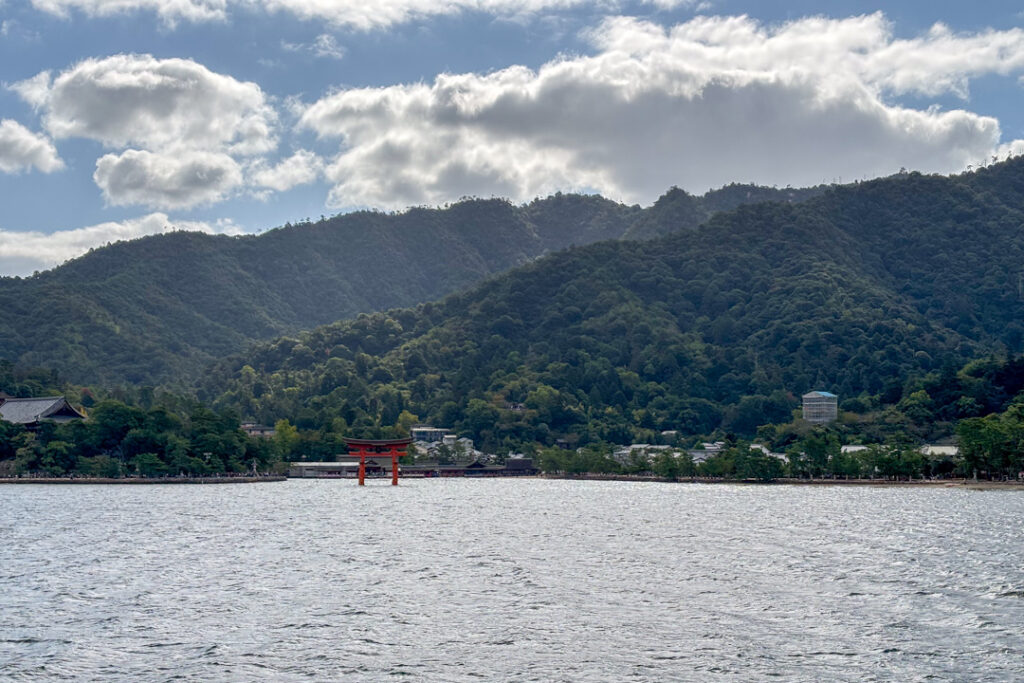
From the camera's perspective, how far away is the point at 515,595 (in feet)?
149

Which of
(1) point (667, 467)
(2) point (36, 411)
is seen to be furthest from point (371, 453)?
(2) point (36, 411)

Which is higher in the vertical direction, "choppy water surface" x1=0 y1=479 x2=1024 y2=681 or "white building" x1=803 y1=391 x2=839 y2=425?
"white building" x1=803 y1=391 x2=839 y2=425

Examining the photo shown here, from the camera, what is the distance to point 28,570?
172ft

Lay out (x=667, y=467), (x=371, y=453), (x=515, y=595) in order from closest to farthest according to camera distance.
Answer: (x=515, y=595), (x=667, y=467), (x=371, y=453)

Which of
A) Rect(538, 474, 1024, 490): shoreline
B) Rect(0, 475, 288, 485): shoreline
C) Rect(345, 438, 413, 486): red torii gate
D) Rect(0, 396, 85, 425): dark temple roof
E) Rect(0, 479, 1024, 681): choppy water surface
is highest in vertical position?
Rect(0, 396, 85, 425): dark temple roof

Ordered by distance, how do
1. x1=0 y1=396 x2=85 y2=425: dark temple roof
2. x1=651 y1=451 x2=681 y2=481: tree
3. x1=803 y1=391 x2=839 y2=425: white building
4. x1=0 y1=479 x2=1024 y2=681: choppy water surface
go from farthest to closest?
x1=803 y1=391 x2=839 y2=425: white building → x1=0 y1=396 x2=85 y2=425: dark temple roof → x1=651 y1=451 x2=681 y2=481: tree → x1=0 y1=479 x2=1024 y2=681: choppy water surface

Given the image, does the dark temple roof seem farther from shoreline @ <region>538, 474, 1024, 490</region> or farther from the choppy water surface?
shoreline @ <region>538, 474, 1024, 490</region>

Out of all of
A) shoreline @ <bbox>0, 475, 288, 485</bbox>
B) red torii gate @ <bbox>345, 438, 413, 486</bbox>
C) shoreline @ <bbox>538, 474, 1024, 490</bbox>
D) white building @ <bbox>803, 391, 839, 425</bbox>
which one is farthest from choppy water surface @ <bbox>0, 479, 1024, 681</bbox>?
white building @ <bbox>803, 391, 839, 425</bbox>

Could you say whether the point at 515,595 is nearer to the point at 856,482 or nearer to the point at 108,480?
the point at 856,482

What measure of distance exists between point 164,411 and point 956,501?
88.6 metres

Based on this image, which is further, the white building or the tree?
the white building

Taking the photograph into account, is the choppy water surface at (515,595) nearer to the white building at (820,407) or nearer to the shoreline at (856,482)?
the shoreline at (856,482)

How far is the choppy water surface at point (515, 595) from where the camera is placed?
111 ft

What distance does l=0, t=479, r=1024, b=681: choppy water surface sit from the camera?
3381 centimetres
